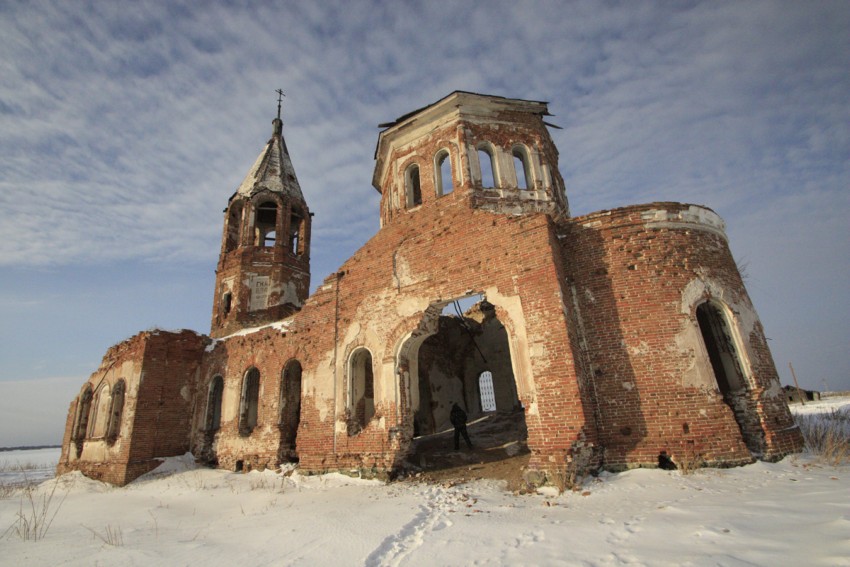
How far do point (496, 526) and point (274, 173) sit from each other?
747 inches

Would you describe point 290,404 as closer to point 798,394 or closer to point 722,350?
point 722,350

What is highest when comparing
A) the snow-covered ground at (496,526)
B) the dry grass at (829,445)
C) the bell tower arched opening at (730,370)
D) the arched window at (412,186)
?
the arched window at (412,186)

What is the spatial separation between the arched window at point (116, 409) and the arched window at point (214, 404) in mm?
2712

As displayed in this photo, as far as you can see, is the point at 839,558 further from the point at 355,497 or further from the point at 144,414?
the point at 144,414

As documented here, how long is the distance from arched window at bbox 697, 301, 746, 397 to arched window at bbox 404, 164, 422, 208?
8114mm

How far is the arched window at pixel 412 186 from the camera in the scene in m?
13.0

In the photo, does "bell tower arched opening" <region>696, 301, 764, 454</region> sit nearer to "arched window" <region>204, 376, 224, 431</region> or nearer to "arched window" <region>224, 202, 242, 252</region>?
"arched window" <region>204, 376, 224, 431</region>

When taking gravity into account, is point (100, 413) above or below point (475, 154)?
below

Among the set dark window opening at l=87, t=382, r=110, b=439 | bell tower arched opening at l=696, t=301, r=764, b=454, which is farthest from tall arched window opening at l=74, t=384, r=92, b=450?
bell tower arched opening at l=696, t=301, r=764, b=454

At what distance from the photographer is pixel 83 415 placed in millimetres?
15289

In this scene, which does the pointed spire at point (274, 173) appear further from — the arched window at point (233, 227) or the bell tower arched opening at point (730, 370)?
the bell tower arched opening at point (730, 370)

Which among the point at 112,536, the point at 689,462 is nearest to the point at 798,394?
the point at 689,462

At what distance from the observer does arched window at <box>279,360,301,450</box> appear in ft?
37.0

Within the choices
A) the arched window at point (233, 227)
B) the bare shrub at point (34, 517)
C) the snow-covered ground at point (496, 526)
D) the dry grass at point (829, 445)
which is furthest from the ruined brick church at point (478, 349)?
the arched window at point (233, 227)
